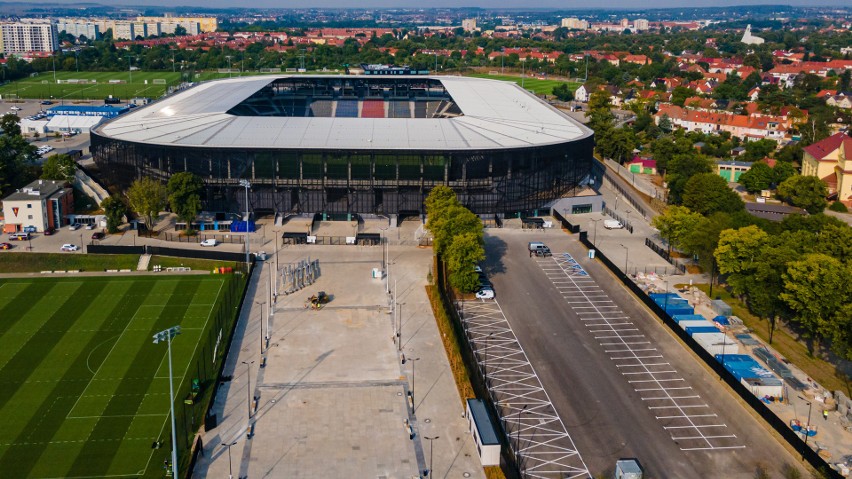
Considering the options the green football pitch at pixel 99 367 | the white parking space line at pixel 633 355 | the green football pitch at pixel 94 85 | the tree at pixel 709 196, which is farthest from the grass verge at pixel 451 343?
the green football pitch at pixel 94 85

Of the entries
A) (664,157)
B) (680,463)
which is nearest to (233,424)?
(680,463)

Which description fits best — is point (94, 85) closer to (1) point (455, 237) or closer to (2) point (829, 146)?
(1) point (455, 237)

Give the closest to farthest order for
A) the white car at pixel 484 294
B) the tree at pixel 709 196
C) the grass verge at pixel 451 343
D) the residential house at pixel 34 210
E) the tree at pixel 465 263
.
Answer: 1. the grass verge at pixel 451 343
2. the tree at pixel 465 263
3. the white car at pixel 484 294
4. the residential house at pixel 34 210
5. the tree at pixel 709 196

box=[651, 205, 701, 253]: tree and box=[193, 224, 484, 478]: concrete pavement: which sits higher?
box=[651, 205, 701, 253]: tree

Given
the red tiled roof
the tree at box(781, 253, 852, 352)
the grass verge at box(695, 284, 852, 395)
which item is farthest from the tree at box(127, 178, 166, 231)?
the red tiled roof

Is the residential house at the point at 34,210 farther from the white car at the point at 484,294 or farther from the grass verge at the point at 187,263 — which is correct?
the white car at the point at 484,294

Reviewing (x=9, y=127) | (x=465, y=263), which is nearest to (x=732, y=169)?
(x=465, y=263)

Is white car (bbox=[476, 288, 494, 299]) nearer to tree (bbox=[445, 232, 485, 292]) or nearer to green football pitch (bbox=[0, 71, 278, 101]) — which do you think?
tree (bbox=[445, 232, 485, 292])
